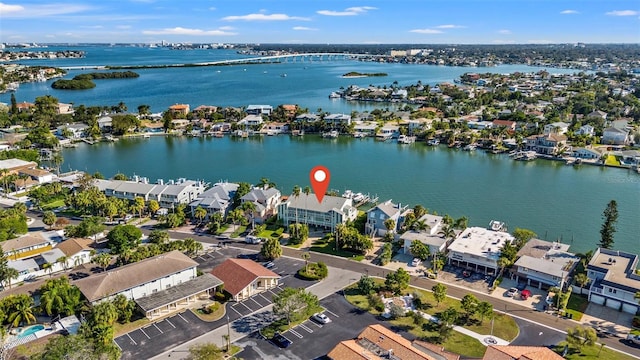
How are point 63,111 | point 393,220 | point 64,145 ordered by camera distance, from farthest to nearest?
point 63,111 < point 64,145 < point 393,220

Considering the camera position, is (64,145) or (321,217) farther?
(64,145)

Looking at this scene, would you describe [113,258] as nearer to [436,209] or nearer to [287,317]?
[287,317]

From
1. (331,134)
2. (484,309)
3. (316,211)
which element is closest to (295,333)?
(484,309)

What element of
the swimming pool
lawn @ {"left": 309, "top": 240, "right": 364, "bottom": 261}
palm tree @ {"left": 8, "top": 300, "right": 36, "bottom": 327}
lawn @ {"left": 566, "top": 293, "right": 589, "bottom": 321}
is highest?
palm tree @ {"left": 8, "top": 300, "right": 36, "bottom": 327}

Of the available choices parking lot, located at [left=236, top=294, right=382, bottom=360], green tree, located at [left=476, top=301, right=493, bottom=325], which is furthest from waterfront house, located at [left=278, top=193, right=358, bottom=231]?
green tree, located at [left=476, top=301, right=493, bottom=325]

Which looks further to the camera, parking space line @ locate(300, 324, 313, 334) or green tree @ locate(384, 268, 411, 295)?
green tree @ locate(384, 268, 411, 295)

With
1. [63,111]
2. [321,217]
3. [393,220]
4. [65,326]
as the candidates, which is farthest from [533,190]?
[63,111]

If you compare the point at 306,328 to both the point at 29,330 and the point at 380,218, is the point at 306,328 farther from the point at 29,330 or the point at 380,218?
the point at 29,330

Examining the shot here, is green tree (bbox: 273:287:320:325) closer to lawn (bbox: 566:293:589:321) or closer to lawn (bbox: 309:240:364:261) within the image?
lawn (bbox: 309:240:364:261)
